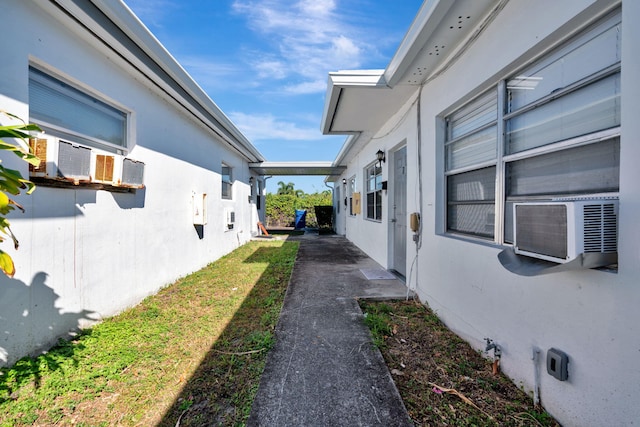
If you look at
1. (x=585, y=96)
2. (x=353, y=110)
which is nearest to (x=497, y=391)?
(x=585, y=96)

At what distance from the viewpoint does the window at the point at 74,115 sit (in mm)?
2332

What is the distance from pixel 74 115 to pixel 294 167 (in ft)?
28.7

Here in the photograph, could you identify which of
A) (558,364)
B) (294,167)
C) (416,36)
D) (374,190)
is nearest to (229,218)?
(374,190)

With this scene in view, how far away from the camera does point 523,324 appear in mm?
1824

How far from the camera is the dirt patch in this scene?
164 cm

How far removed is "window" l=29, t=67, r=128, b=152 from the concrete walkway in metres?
2.90

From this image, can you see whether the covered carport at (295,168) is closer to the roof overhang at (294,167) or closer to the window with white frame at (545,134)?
the roof overhang at (294,167)

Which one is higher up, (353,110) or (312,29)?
(312,29)

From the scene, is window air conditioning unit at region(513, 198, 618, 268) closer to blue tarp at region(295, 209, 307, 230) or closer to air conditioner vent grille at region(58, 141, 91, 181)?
air conditioner vent grille at region(58, 141, 91, 181)

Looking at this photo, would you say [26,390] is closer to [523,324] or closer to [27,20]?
[27,20]

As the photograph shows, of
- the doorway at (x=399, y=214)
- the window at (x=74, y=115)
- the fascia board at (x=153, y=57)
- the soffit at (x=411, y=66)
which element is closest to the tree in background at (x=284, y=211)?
the fascia board at (x=153, y=57)

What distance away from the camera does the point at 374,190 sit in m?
6.43

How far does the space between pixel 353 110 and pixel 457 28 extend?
2.11m

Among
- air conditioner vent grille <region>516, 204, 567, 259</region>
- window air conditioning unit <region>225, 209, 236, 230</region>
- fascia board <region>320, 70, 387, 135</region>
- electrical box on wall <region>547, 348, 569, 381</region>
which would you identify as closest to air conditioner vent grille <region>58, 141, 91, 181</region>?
fascia board <region>320, 70, 387, 135</region>
